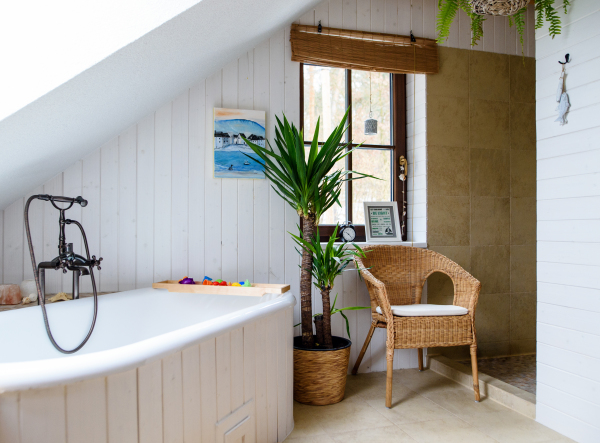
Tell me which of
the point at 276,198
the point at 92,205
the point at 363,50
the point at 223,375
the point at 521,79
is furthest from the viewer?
the point at 521,79

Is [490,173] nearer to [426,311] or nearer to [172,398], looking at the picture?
[426,311]

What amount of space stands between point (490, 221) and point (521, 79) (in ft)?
3.58

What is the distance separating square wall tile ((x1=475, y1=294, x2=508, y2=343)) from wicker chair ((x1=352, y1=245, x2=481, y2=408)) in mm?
485

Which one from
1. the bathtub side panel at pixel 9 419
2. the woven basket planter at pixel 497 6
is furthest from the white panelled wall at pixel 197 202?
the bathtub side panel at pixel 9 419

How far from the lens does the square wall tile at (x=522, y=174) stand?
3326 mm

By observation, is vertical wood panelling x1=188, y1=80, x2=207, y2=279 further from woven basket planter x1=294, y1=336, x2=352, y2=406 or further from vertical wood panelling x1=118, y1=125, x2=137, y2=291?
woven basket planter x1=294, y1=336, x2=352, y2=406

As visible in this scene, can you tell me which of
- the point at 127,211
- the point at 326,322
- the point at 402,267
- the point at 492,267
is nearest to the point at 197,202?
the point at 127,211

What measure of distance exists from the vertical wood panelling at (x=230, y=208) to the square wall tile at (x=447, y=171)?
4.32 feet

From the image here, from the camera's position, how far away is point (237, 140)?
9.27 ft

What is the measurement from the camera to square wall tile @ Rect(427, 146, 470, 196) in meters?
3.12

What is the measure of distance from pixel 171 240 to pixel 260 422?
1.24 meters

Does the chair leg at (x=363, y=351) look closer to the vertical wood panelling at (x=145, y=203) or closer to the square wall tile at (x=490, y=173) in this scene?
the square wall tile at (x=490, y=173)

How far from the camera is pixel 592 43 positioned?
1964mm

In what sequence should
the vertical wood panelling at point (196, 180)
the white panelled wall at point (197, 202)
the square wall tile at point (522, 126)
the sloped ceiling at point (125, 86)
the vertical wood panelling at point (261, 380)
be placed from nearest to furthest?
the sloped ceiling at point (125, 86), the vertical wood panelling at point (261, 380), the white panelled wall at point (197, 202), the vertical wood panelling at point (196, 180), the square wall tile at point (522, 126)
